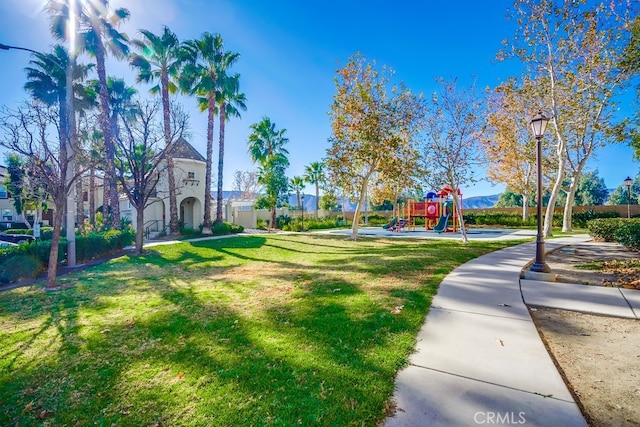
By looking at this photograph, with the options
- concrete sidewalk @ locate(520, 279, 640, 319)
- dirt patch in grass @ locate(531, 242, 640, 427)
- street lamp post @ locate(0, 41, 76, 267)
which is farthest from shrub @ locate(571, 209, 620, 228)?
street lamp post @ locate(0, 41, 76, 267)

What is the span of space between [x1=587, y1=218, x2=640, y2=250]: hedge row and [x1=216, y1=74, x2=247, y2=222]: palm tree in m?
18.7

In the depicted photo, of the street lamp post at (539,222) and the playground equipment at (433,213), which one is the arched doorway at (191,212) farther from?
the street lamp post at (539,222)

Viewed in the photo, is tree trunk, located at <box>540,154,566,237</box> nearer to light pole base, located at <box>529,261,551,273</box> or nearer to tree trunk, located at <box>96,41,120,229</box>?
light pole base, located at <box>529,261,551,273</box>

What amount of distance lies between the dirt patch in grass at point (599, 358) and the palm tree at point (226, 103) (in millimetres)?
17732

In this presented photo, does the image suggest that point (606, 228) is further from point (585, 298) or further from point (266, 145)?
point (266, 145)

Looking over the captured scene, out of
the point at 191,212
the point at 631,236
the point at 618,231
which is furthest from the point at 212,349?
the point at 191,212

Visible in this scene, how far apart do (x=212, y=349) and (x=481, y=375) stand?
261cm

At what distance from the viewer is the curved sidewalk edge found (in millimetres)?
2008

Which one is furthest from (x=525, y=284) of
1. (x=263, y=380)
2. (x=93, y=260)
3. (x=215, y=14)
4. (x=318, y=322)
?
(x=93, y=260)

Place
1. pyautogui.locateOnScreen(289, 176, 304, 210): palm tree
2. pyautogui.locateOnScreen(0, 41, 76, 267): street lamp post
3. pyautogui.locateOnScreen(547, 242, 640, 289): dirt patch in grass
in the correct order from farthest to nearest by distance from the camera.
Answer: pyautogui.locateOnScreen(289, 176, 304, 210): palm tree
pyautogui.locateOnScreen(0, 41, 76, 267): street lamp post
pyautogui.locateOnScreen(547, 242, 640, 289): dirt patch in grass

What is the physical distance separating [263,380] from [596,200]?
56449 mm

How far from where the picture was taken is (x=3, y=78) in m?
9.52

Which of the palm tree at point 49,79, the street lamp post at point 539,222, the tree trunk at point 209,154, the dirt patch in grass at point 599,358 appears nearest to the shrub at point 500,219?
the street lamp post at point 539,222

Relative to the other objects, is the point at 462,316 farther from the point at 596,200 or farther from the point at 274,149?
the point at 596,200
